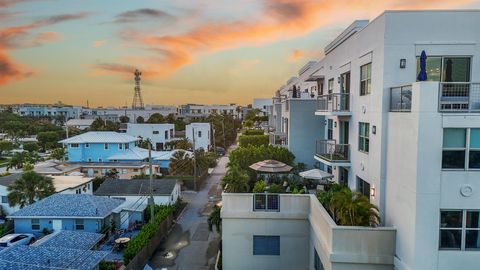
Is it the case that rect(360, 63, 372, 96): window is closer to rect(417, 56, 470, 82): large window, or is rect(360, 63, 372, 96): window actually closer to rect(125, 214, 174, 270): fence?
rect(417, 56, 470, 82): large window

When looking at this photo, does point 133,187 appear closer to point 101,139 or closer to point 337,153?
point 101,139

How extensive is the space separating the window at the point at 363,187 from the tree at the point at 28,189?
2331cm

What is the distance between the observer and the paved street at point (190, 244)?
20156 millimetres

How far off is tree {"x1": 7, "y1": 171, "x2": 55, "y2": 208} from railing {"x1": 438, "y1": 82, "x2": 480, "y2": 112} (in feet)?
88.2

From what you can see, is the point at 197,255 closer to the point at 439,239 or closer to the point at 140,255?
the point at 140,255

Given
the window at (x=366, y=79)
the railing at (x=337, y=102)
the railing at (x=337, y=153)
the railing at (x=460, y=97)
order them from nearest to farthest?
the railing at (x=460, y=97) < the window at (x=366, y=79) < the railing at (x=337, y=153) < the railing at (x=337, y=102)

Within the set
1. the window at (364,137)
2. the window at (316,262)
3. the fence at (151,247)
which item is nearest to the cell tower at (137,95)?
the fence at (151,247)

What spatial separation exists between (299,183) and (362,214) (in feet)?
25.5

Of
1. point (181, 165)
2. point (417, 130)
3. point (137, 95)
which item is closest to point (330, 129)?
point (417, 130)

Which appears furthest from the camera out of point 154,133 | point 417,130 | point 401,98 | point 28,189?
point 154,133

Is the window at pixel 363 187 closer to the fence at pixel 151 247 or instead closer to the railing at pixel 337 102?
the railing at pixel 337 102

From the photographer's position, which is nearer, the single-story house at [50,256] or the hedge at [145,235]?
the single-story house at [50,256]

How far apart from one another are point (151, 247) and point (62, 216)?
705cm

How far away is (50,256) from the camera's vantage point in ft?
51.7
